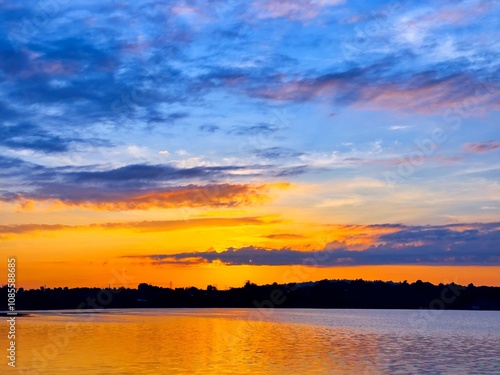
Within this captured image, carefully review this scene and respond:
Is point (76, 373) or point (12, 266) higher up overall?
point (12, 266)

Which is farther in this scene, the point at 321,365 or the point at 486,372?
the point at 321,365

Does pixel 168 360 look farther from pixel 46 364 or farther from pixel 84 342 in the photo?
pixel 84 342

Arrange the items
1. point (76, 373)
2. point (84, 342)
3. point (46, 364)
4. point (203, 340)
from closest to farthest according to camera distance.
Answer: point (76, 373) → point (46, 364) → point (84, 342) → point (203, 340)

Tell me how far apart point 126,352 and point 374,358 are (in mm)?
26941

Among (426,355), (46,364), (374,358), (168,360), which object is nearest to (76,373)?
(46,364)

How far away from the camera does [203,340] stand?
298ft

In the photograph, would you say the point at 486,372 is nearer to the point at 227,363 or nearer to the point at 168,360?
the point at 227,363

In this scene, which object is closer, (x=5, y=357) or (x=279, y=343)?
(x=5, y=357)

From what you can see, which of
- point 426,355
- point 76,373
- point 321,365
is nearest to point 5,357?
point 76,373

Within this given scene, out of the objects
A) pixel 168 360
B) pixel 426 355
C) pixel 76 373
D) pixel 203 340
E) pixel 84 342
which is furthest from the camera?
pixel 203 340

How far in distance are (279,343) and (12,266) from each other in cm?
4355

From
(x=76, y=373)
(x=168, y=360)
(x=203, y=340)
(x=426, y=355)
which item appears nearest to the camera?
(x=76, y=373)

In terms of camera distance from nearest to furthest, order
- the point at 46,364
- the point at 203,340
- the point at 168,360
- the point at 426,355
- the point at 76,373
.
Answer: the point at 76,373, the point at 46,364, the point at 168,360, the point at 426,355, the point at 203,340

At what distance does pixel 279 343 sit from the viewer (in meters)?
86.6
